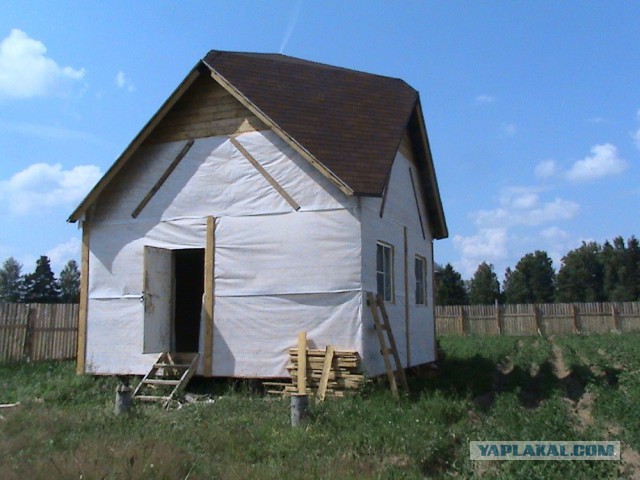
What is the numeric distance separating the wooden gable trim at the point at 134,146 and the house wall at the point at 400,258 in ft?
14.8

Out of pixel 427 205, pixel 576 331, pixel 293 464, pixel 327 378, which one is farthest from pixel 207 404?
pixel 576 331

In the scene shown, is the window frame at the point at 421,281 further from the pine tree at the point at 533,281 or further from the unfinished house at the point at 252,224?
the pine tree at the point at 533,281

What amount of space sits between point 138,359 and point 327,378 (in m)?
4.35

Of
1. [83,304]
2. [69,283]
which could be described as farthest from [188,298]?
[69,283]

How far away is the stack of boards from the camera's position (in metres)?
10.6

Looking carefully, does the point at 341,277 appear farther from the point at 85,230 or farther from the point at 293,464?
the point at 85,230

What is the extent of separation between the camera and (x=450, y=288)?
175ft

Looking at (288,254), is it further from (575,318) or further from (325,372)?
(575,318)

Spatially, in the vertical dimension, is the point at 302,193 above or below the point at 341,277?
above

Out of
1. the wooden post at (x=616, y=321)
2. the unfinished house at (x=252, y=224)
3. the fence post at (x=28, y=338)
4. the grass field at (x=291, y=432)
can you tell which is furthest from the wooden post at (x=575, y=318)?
the fence post at (x=28, y=338)

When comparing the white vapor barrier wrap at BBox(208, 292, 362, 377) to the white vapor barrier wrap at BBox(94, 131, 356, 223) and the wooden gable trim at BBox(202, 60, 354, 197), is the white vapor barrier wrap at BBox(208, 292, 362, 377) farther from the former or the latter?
the wooden gable trim at BBox(202, 60, 354, 197)

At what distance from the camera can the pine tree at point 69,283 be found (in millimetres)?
55759

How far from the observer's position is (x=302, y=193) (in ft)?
38.7

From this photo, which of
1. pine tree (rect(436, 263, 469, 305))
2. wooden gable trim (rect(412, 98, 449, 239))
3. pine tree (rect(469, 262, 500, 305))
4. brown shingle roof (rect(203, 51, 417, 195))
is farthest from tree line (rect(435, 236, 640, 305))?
brown shingle roof (rect(203, 51, 417, 195))
